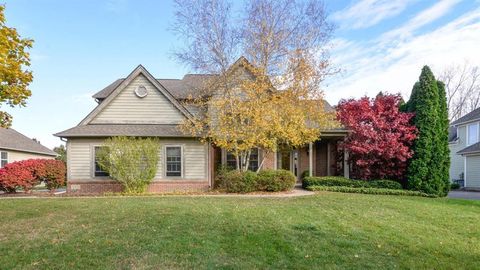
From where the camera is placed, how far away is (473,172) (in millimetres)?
23797

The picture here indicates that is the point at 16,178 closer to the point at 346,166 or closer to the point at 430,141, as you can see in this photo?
the point at 346,166

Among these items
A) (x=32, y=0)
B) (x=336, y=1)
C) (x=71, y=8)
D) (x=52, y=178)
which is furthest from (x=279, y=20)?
(x=52, y=178)

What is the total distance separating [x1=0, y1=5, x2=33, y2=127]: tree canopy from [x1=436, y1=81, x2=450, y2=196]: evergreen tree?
56.0ft

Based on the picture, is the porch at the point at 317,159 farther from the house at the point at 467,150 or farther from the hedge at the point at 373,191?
the house at the point at 467,150

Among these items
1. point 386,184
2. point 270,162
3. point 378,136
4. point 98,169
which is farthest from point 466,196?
point 98,169

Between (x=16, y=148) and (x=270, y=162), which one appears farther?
(x=16, y=148)

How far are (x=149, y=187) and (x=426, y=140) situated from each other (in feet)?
44.3

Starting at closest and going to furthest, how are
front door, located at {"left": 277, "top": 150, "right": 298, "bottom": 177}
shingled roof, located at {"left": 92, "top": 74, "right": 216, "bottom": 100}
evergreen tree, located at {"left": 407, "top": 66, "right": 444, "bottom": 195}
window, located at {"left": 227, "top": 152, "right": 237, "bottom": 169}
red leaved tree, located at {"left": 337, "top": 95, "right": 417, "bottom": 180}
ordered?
evergreen tree, located at {"left": 407, "top": 66, "right": 444, "bottom": 195} < red leaved tree, located at {"left": 337, "top": 95, "right": 417, "bottom": 180} < window, located at {"left": 227, "top": 152, "right": 237, "bottom": 169} < shingled roof, located at {"left": 92, "top": 74, "right": 216, "bottom": 100} < front door, located at {"left": 277, "top": 150, "right": 298, "bottom": 177}

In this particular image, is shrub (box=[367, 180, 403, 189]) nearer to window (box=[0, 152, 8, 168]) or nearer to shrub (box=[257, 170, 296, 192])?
shrub (box=[257, 170, 296, 192])

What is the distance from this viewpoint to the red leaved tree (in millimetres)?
16312

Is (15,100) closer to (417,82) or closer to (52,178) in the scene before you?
(52,178)

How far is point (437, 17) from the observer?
1439 centimetres

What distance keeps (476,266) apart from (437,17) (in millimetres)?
12164

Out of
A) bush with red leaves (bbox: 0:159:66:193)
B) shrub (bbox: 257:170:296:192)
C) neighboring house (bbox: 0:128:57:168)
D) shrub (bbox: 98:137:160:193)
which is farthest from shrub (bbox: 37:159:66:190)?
neighboring house (bbox: 0:128:57:168)
